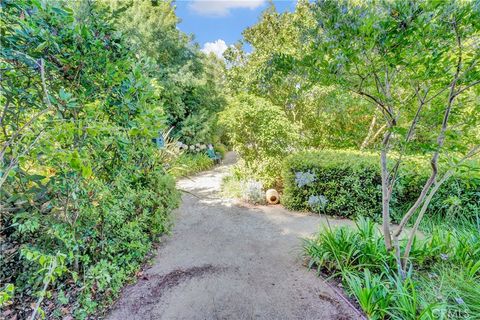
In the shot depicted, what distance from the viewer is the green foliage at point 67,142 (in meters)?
1.43

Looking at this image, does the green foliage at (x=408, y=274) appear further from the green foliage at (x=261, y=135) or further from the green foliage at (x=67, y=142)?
the green foliage at (x=261, y=135)

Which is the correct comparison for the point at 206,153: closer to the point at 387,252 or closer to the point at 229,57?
the point at 229,57

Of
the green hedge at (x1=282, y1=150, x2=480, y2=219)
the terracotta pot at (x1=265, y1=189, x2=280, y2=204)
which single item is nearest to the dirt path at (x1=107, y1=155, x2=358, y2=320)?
the green hedge at (x1=282, y1=150, x2=480, y2=219)

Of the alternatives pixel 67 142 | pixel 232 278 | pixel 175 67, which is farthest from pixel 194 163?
pixel 67 142

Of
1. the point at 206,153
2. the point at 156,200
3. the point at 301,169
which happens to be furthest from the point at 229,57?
the point at 156,200

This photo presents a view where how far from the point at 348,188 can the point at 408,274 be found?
2197 mm

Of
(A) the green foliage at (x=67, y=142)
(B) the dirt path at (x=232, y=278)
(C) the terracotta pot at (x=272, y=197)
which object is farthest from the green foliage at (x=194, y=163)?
(A) the green foliage at (x=67, y=142)

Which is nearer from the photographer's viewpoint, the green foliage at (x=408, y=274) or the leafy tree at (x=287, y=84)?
the green foliage at (x=408, y=274)

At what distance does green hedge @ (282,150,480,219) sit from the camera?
12.3 feet

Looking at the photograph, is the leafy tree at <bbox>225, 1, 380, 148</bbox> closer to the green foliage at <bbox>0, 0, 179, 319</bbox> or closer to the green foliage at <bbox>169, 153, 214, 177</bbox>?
the green foliage at <bbox>169, 153, 214, 177</bbox>

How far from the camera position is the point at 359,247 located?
100.0 inches

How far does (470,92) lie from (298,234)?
263cm

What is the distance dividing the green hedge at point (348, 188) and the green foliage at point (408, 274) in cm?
99

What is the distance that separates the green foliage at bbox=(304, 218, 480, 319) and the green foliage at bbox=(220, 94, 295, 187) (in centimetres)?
267
